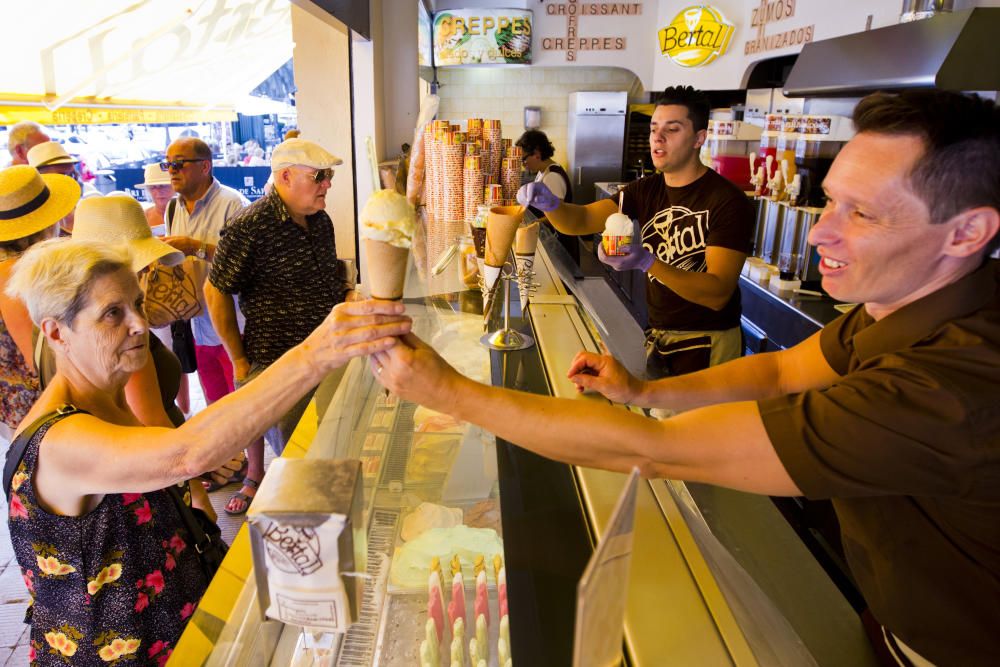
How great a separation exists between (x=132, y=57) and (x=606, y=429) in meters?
8.03

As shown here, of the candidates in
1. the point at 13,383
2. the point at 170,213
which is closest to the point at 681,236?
the point at 13,383

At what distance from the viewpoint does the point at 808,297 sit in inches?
160

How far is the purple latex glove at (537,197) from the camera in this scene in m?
2.87

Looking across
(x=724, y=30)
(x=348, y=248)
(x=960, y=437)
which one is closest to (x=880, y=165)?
(x=960, y=437)

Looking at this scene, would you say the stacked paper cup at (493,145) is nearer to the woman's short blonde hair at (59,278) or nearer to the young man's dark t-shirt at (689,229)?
the young man's dark t-shirt at (689,229)

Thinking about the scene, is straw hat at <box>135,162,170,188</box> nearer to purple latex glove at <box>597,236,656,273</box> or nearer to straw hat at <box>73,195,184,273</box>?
straw hat at <box>73,195,184,273</box>

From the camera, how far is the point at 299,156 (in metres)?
3.04

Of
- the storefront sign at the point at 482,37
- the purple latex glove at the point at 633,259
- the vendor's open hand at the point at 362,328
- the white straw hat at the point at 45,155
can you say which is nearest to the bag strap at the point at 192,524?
the vendor's open hand at the point at 362,328

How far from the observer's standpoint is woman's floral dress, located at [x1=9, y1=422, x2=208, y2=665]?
1470 mm

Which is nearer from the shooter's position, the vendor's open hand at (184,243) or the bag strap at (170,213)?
the vendor's open hand at (184,243)

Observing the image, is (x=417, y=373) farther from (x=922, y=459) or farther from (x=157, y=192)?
(x=157, y=192)

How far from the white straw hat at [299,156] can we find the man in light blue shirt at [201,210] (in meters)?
0.91

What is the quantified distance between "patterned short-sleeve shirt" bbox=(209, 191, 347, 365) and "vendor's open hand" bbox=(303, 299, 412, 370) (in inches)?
81.9

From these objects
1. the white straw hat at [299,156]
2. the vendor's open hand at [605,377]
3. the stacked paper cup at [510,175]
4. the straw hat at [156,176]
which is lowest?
the vendor's open hand at [605,377]
